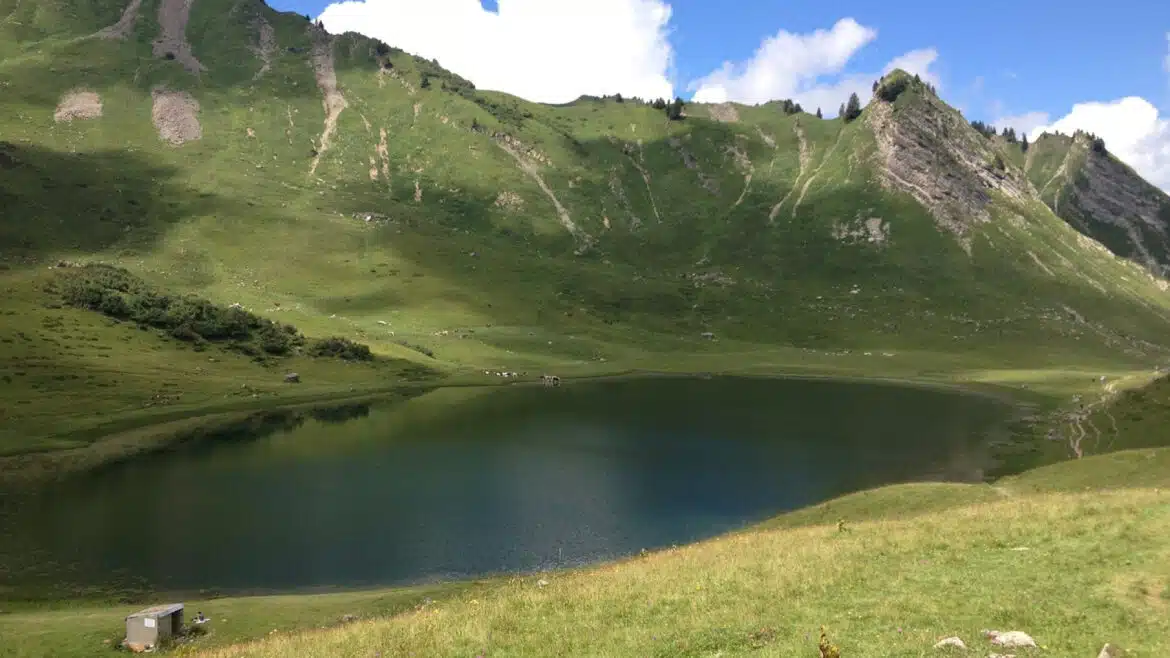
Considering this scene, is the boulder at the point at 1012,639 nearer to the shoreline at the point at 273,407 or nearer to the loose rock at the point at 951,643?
the loose rock at the point at 951,643

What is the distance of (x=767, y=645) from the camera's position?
17.2 metres

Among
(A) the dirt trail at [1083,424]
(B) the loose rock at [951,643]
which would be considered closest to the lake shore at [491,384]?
(A) the dirt trail at [1083,424]

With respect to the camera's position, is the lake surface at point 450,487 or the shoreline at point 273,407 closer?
the lake surface at point 450,487

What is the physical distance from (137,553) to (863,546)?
47.0 metres

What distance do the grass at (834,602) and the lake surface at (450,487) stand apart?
1563 cm

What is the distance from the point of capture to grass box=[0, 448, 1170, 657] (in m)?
17.7

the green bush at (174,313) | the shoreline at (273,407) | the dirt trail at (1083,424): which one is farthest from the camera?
the green bush at (174,313)

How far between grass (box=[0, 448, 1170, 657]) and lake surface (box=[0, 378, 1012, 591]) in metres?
15.6

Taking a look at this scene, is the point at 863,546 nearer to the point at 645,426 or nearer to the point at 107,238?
the point at 645,426

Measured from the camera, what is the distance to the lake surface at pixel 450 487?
48.8 m

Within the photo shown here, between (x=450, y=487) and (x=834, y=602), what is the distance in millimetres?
51013

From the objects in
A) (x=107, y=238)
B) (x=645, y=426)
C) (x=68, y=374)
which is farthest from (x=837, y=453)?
(x=107, y=238)

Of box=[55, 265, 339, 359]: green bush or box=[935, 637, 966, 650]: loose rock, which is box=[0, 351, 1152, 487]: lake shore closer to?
box=[55, 265, 339, 359]: green bush

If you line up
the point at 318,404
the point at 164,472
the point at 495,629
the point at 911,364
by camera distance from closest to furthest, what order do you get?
the point at 495,629 < the point at 164,472 < the point at 318,404 < the point at 911,364
